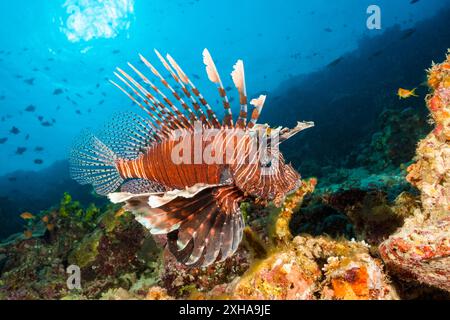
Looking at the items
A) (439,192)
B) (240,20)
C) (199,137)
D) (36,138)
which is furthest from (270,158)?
(36,138)

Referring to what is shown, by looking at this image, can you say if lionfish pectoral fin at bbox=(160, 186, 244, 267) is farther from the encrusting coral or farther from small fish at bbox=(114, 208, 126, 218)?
small fish at bbox=(114, 208, 126, 218)

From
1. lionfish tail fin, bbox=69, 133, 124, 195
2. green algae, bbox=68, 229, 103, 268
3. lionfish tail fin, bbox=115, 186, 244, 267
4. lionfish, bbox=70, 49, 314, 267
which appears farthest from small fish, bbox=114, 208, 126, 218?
lionfish tail fin, bbox=115, 186, 244, 267

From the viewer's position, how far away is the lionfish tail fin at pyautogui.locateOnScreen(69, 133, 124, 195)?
408 cm

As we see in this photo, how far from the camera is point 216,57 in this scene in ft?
220

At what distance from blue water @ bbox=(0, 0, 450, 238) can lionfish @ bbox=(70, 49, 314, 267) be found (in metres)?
1.95

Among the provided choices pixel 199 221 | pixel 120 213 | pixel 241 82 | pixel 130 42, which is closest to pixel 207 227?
pixel 199 221

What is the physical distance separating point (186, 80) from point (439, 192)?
2.45 m

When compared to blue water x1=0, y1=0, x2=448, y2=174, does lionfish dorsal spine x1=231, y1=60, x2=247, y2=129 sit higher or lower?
lower

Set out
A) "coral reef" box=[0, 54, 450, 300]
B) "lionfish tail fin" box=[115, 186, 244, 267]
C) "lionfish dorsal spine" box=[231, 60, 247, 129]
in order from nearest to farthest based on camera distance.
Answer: "coral reef" box=[0, 54, 450, 300]
"lionfish tail fin" box=[115, 186, 244, 267]
"lionfish dorsal spine" box=[231, 60, 247, 129]

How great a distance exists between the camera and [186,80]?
251cm

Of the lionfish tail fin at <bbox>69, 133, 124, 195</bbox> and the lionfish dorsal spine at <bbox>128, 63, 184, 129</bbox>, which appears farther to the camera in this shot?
the lionfish tail fin at <bbox>69, 133, 124, 195</bbox>

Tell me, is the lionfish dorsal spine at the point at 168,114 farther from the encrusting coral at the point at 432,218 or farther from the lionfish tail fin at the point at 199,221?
the encrusting coral at the point at 432,218

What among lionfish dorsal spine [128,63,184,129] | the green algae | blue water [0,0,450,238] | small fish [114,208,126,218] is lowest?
the green algae

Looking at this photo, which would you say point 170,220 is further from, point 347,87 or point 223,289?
point 347,87
